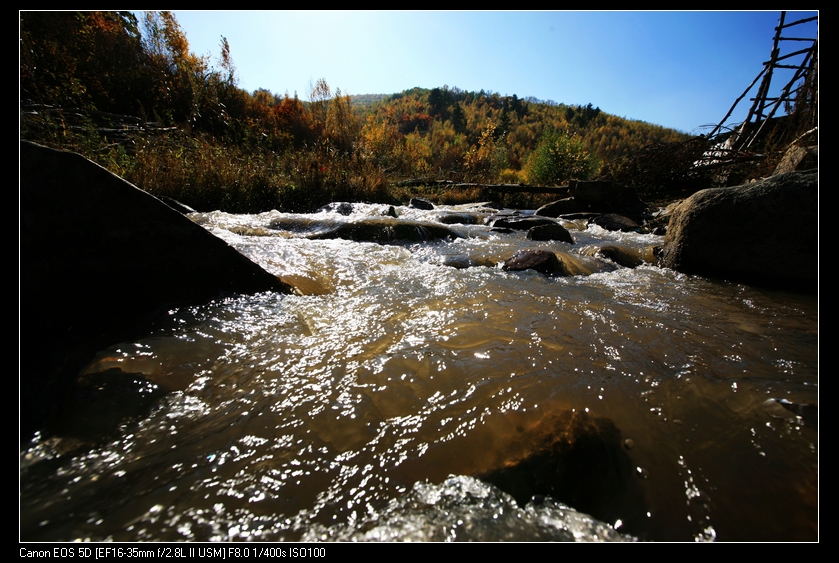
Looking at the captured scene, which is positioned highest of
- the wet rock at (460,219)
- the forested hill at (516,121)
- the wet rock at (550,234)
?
the forested hill at (516,121)

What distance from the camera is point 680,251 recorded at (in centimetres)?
334

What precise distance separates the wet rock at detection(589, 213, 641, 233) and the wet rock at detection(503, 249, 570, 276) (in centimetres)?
373

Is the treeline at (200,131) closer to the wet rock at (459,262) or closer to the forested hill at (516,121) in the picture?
the wet rock at (459,262)

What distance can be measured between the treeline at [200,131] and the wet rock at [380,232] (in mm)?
3009

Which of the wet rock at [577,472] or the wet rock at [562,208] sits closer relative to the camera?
the wet rock at [577,472]

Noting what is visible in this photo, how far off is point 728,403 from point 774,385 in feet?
0.99

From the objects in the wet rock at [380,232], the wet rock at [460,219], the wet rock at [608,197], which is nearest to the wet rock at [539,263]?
the wet rock at [380,232]

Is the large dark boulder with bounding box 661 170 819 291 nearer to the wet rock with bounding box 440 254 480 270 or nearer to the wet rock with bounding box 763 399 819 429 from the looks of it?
the wet rock with bounding box 440 254 480 270

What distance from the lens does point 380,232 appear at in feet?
14.2

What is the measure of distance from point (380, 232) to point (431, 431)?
3.50 metres

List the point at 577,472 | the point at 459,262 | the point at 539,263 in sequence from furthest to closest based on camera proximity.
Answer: the point at 459,262 < the point at 539,263 < the point at 577,472

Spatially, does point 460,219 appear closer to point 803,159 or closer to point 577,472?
point 803,159

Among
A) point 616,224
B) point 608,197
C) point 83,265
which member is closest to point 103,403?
point 83,265

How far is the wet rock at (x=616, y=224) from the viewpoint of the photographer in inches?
244
